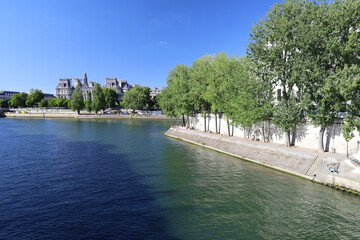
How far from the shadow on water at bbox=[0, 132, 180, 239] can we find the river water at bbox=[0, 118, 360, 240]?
0.25 feet

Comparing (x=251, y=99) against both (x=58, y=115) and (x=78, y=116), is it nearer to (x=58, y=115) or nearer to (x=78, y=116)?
(x=78, y=116)

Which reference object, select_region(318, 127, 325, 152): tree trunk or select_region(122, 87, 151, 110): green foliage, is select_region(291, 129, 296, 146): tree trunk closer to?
A: select_region(318, 127, 325, 152): tree trunk

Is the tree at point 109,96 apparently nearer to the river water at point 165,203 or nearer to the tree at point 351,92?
the river water at point 165,203

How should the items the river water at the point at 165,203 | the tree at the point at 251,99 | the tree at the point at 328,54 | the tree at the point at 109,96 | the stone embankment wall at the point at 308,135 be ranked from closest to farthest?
the river water at the point at 165,203 < the tree at the point at 328,54 < the stone embankment wall at the point at 308,135 < the tree at the point at 251,99 < the tree at the point at 109,96

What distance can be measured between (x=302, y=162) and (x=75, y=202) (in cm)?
2827

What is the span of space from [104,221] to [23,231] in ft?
18.5

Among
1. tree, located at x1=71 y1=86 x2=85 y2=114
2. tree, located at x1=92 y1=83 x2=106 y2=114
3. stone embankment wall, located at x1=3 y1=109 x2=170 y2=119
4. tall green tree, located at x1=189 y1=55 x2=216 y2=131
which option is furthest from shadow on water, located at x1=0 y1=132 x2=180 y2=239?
tree, located at x1=71 y1=86 x2=85 y2=114

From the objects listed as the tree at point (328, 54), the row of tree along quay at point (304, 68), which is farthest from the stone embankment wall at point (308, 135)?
the tree at point (328, 54)

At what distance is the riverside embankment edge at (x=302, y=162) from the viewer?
25.2m

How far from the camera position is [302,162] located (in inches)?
1234

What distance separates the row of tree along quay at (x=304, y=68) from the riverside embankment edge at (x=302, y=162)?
3.44 m

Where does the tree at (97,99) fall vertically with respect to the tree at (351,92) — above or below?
above

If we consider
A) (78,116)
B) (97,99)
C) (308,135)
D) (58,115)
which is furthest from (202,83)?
(58,115)

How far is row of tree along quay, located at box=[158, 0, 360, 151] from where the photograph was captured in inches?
1115
